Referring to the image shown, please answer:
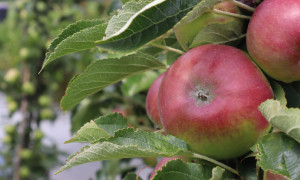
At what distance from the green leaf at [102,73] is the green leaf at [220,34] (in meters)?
0.07

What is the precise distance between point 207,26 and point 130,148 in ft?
0.53

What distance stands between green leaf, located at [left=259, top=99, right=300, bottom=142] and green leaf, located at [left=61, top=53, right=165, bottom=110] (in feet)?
0.60

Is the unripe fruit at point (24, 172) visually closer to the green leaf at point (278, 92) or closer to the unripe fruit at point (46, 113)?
the unripe fruit at point (46, 113)

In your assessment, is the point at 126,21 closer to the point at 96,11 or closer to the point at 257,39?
the point at 257,39

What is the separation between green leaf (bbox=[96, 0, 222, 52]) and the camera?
32 cm

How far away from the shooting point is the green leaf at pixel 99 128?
15.6 inches

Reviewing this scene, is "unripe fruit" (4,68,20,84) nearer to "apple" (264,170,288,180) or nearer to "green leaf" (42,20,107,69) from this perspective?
"green leaf" (42,20,107,69)

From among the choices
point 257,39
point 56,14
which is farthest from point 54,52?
point 56,14

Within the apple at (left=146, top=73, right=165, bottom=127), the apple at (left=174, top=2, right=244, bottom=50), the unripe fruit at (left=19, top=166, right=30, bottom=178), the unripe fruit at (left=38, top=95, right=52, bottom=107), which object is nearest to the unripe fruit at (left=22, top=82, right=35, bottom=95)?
the unripe fruit at (left=38, top=95, right=52, bottom=107)

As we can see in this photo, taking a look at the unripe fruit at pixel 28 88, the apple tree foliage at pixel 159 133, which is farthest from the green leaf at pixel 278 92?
the unripe fruit at pixel 28 88

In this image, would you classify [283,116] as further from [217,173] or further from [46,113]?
[46,113]

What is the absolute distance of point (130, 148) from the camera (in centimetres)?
33

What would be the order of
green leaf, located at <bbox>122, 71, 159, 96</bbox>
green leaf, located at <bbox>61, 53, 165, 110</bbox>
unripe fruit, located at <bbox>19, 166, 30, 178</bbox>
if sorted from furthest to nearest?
1. unripe fruit, located at <bbox>19, 166, 30, 178</bbox>
2. green leaf, located at <bbox>122, 71, 159, 96</bbox>
3. green leaf, located at <bbox>61, 53, 165, 110</bbox>

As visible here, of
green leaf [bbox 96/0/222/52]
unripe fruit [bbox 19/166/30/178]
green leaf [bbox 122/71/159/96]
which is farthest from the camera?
unripe fruit [bbox 19/166/30/178]
